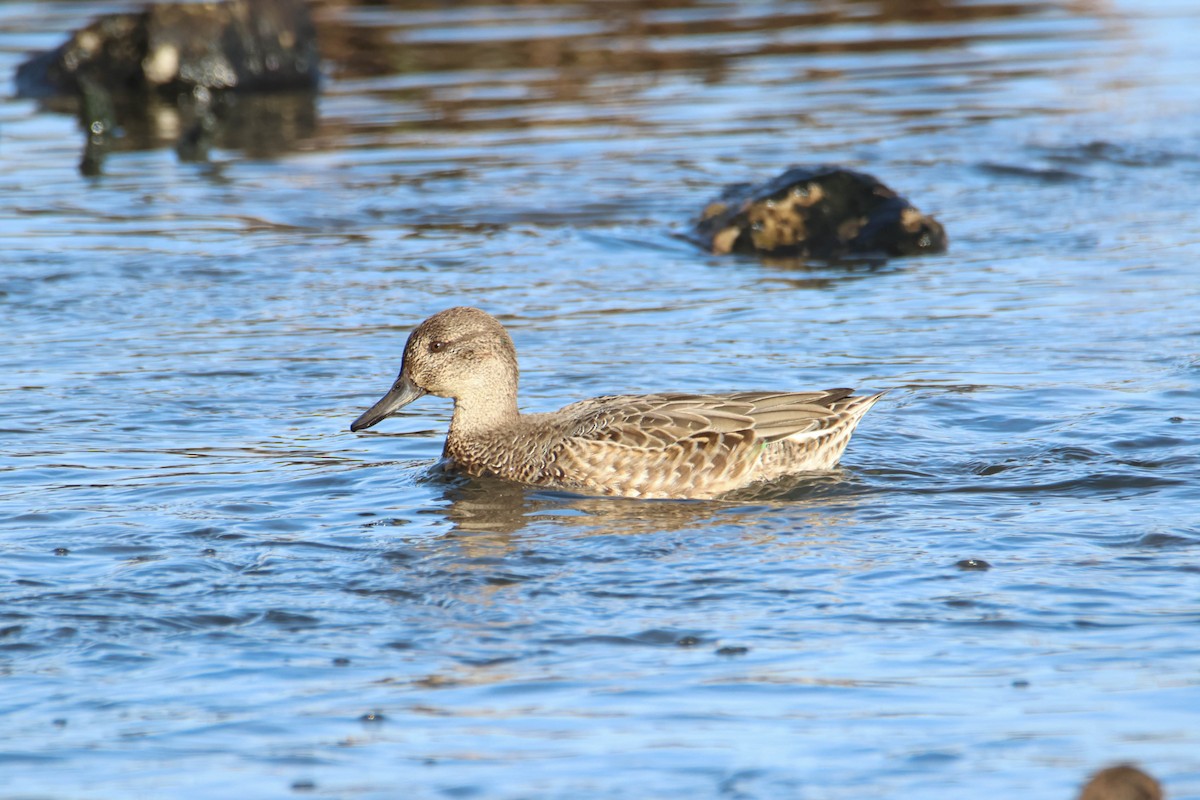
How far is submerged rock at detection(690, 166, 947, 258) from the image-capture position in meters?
14.2

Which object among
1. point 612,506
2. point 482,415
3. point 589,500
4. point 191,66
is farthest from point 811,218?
point 191,66

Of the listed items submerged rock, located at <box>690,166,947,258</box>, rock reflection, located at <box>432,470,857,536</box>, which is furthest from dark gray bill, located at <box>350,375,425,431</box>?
submerged rock, located at <box>690,166,947,258</box>

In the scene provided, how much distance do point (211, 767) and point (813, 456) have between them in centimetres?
400

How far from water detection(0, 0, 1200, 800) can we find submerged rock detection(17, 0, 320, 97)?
1.95 metres

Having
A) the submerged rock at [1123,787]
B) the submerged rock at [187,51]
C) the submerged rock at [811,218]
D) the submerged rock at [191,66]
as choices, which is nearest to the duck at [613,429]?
the submerged rock at [1123,787]

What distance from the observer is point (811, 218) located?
14.4m

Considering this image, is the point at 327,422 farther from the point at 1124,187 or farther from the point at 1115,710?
the point at 1124,187

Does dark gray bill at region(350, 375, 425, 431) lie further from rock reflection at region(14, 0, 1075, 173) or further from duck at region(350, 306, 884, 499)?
rock reflection at region(14, 0, 1075, 173)

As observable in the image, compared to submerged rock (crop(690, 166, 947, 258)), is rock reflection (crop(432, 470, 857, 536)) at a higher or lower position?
lower

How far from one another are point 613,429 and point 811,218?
6261 millimetres

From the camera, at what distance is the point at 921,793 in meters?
5.18

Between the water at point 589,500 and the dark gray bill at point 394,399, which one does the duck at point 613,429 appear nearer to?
the dark gray bill at point 394,399

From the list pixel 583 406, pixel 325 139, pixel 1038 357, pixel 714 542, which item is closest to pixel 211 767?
pixel 714 542

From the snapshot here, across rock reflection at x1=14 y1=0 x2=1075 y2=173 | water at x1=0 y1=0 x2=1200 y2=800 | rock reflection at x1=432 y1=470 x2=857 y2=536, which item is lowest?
rock reflection at x1=432 y1=470 x2=857 y2=536
